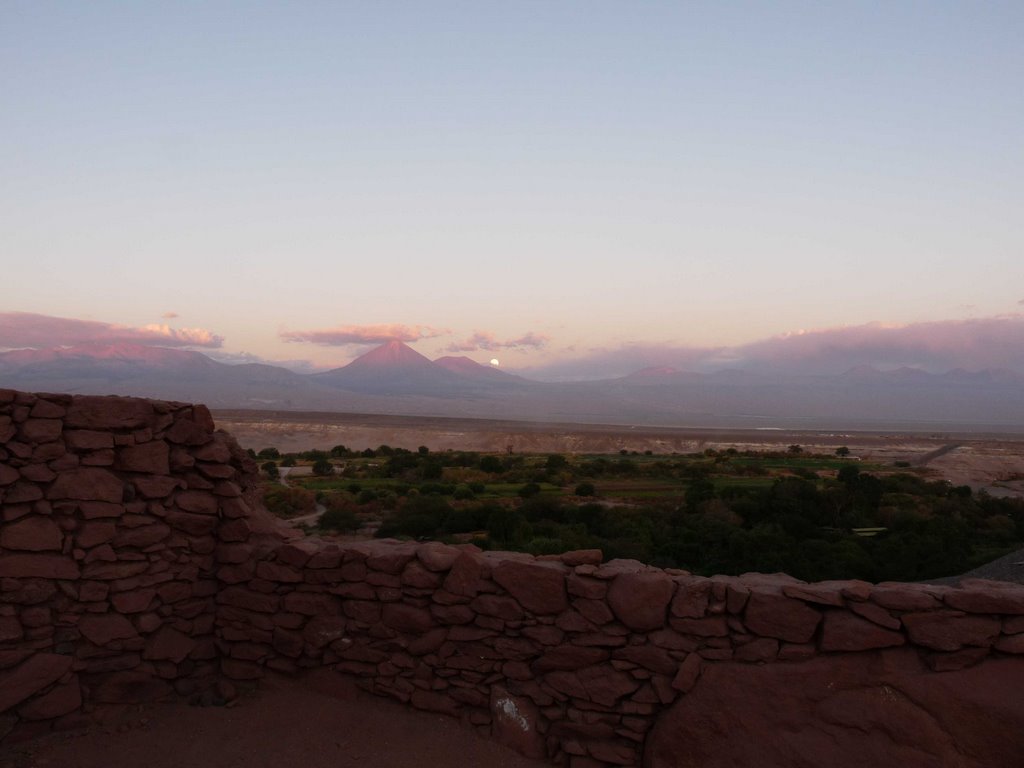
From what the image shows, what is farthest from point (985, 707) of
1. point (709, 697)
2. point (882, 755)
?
point (709, 697)

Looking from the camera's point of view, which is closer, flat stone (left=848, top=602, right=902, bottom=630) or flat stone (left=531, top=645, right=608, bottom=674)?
flat stone (left=848, top=602, right=902, bottom=630)

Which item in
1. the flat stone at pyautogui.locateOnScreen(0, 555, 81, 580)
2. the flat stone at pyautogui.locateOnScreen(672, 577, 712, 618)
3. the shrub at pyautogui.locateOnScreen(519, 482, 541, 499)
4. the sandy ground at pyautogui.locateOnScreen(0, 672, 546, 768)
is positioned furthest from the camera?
the shrub at pyautogui.locateOnScreen(519, 482, 541, 499)

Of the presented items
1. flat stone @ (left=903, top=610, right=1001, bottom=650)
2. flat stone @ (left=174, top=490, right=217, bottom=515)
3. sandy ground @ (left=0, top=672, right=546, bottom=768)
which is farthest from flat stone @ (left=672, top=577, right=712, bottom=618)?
flat stone @ (left=174, top=490, right=217, bottom=515)

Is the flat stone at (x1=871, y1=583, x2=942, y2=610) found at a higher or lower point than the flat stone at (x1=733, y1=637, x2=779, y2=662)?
higher

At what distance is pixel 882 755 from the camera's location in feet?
14.8

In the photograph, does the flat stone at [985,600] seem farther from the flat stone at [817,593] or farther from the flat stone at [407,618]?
the flat stone at [407,618]

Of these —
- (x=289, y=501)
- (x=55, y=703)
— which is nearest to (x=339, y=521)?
(x=289, y=501)

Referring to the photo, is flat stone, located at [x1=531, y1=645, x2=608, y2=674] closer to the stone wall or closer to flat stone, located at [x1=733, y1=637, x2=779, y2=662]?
the stone wall

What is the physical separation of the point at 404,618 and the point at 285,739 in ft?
4.39

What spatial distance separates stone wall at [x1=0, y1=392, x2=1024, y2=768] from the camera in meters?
4.70

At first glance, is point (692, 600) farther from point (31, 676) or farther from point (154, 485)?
point (31, 676)

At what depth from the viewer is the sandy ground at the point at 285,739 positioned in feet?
17.1

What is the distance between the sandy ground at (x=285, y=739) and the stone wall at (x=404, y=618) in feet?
0.53

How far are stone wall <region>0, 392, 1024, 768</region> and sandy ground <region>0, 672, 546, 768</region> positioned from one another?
0.16 metres
